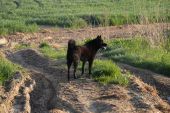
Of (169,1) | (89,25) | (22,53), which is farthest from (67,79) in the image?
(169,1)

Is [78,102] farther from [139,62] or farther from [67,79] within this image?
[139,62]

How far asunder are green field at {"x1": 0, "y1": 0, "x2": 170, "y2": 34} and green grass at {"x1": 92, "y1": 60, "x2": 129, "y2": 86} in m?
9.39

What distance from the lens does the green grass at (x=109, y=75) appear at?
44.3 feet

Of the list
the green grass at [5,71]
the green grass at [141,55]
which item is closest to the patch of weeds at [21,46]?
the green grass at [141,55]

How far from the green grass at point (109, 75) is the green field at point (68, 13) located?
30.8ft

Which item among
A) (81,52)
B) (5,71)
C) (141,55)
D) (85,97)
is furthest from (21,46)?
(85,97)

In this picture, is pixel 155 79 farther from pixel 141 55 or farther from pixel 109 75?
pixel 141 55

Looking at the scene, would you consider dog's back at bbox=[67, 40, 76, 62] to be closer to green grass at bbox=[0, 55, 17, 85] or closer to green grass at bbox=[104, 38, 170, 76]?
green grass at bbox=[0, 55, 17, 85]

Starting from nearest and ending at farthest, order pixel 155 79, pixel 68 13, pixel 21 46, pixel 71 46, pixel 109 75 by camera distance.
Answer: pixel 71 46
pixel 109 75
pixel 155 79
pixel 21 46
pixel 68 13

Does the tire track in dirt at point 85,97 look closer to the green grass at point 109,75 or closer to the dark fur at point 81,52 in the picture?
the green grass at point 109,75

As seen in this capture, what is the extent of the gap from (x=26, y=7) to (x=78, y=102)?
2904 centimetres

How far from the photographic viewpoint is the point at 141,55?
1788 cm

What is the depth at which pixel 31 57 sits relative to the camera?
19.1m

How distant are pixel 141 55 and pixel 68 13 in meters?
18.4
